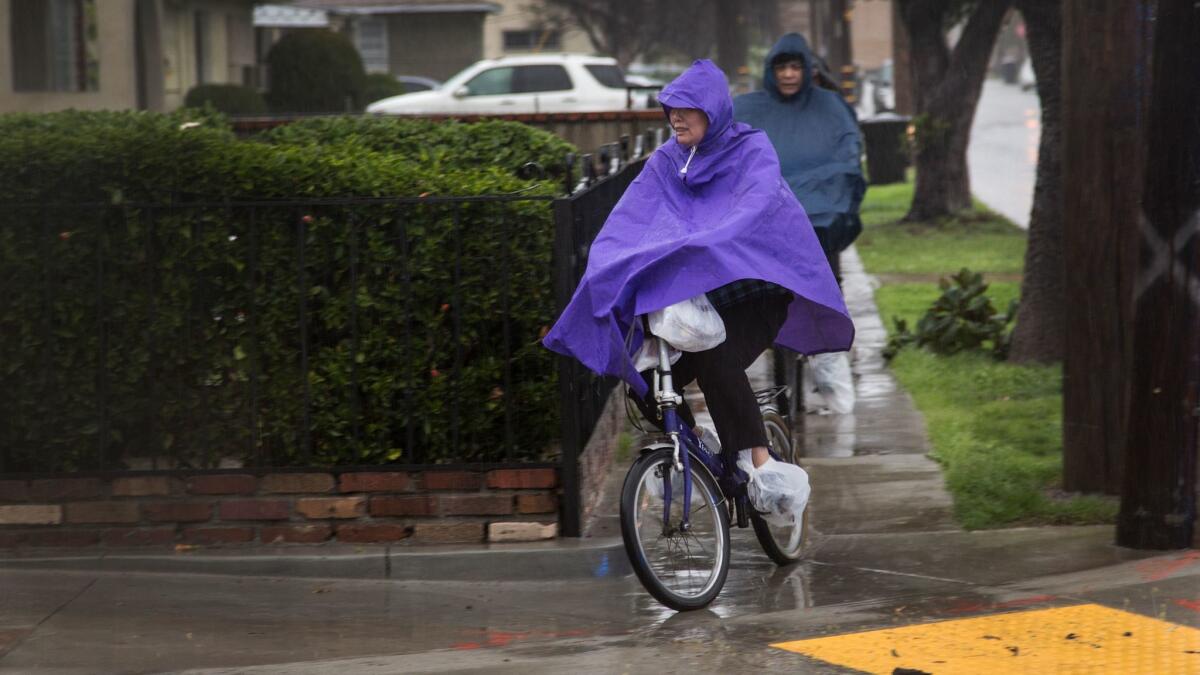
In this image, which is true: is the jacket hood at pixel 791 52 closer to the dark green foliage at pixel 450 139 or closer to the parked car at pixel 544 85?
the dark green foliage at pixel 450 139

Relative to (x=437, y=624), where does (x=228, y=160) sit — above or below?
above

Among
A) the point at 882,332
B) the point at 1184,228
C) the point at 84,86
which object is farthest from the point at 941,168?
the point at 1184,228

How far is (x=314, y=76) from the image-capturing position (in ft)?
108

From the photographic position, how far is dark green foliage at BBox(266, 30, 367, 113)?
3266 cm

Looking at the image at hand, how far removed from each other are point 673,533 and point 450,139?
358 cm

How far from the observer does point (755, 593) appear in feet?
19.0

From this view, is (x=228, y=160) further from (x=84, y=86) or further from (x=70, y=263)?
(x=84, y=86)

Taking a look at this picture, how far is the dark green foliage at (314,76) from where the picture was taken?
3266 cm

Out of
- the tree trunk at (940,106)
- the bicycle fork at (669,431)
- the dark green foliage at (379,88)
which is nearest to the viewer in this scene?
the bicycle fork at (669,431)

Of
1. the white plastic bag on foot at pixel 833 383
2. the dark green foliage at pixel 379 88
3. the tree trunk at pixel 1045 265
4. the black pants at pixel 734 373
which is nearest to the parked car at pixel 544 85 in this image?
the dark green foliage at pixel 379 88

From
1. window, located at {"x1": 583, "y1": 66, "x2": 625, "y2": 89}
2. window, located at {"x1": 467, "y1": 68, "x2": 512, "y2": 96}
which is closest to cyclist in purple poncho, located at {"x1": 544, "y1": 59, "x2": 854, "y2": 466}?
window, located at {"x1": 467, "y1": 68, "x2": 512, "y2": 96}

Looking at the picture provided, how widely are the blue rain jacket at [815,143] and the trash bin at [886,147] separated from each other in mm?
18683

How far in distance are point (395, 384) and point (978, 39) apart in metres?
14.3

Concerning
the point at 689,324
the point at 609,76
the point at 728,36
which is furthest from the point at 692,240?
the point at 728,36
